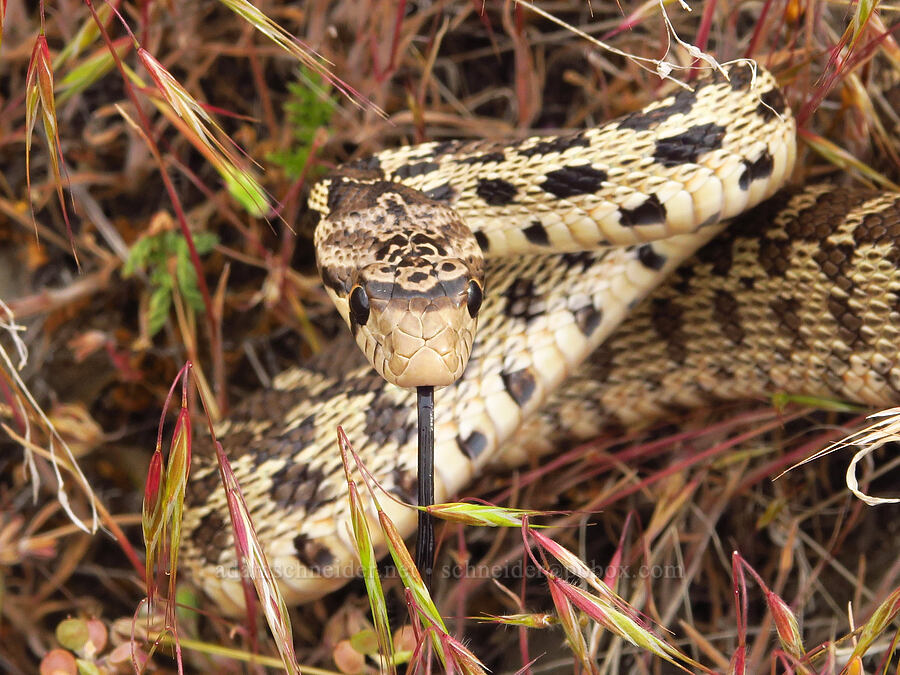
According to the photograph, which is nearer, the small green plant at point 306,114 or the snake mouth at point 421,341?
the snake mouth at point 421,341

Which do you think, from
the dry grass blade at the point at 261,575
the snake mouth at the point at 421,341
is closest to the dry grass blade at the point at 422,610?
the dry grass blade at the point at 261,575

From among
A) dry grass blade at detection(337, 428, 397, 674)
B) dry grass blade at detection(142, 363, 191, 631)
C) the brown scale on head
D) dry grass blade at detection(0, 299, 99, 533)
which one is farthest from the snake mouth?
dry grass blade at detection(0, 299, 99, 533)

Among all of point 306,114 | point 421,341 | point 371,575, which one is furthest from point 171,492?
point 306,114

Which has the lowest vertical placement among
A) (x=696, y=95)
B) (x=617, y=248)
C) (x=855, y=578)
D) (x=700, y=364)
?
(x=855, y=578)

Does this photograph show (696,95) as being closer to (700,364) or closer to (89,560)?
(700,364)

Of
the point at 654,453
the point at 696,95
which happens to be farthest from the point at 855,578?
the point at 696,95

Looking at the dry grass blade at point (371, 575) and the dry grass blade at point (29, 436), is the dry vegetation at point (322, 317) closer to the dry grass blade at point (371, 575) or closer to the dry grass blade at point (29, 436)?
the dry grass blade at point (29, 436)
